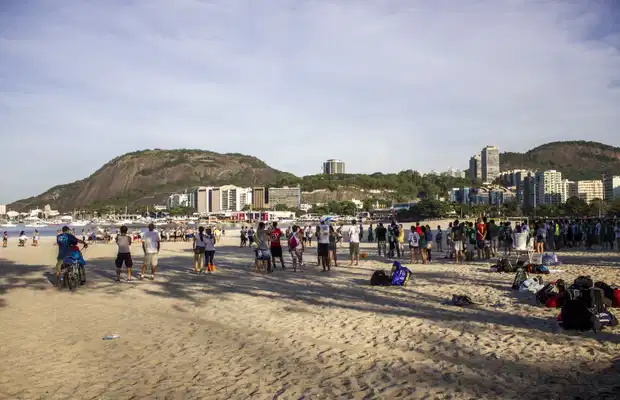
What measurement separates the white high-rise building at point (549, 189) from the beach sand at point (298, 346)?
565 feet

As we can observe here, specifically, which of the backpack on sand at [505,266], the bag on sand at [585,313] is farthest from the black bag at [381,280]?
the bag on sand at [585,313]

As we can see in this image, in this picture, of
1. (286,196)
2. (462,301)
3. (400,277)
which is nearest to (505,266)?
(400,277)

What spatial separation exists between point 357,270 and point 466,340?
7.96 m

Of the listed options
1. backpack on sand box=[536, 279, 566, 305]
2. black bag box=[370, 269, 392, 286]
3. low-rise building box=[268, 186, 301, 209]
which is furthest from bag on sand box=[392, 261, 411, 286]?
Result: low-rise building box=[268, 186, 301, 209]

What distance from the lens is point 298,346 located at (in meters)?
6.15

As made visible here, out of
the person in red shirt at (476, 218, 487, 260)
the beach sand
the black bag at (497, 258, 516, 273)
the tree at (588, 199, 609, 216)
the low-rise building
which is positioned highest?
the low-rise building

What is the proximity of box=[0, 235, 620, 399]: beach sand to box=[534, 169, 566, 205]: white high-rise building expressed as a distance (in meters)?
172

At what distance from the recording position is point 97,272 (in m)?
15.0

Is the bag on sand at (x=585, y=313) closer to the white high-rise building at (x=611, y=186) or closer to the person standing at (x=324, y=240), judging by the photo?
the person standing at (x=324, y=240)

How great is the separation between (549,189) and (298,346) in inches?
7210

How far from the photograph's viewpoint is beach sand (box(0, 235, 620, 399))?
465 centimetres

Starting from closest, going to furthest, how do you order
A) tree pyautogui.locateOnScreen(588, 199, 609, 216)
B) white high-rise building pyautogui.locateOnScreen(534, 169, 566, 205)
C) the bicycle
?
the bicycle → tree pyautogui.locateOnScreen(588, 199, 609, 216) → white high-rise building pyautogui.locateOnScreen(534, 169, 566, 205)

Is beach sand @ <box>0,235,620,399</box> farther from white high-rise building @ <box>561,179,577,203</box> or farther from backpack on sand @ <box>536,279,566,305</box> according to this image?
white high-rise building @ <box>561,179,577,203</box>

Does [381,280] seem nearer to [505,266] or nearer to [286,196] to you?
[505,266]
